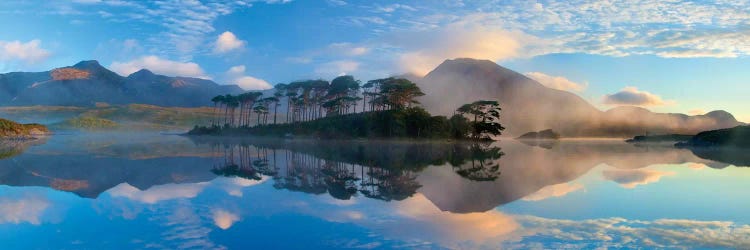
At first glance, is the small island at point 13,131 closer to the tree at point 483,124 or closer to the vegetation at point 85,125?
the tree at point 483,124

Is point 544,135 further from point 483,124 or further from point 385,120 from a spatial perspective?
point 385,120

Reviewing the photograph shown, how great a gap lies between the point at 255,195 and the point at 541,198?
729 cm

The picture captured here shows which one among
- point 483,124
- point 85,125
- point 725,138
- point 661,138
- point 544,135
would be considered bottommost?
point 661,138

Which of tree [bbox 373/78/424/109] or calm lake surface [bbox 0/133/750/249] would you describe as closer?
calm lake surface [bbox 0/133/750/249]

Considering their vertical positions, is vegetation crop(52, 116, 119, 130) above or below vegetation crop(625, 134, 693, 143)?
above

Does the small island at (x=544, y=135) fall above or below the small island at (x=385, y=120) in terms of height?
below

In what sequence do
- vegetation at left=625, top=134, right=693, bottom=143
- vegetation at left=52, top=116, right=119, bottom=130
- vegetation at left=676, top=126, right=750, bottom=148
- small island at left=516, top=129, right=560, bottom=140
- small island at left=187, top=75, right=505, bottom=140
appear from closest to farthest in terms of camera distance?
vegetation at left=676, top=126, right=750, bottom=148
small island at left=187, top=75, right=505, bottom=140
vegetation at left=625, top=134, right=693, bottom=143
small island at left=516, top=129, right=560, bottom=140
vegetation at left=52, top=116, right=119, bottom=130

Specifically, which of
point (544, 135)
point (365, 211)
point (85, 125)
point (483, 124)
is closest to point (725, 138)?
point (483, 124)

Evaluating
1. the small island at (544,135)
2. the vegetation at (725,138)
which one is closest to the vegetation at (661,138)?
the vegetation at (725,138)

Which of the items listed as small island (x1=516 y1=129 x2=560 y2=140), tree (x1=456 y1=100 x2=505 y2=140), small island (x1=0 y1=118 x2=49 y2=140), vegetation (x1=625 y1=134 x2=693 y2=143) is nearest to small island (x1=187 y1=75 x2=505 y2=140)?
tree (x1=456 y1=100 x2=505 y2=140)

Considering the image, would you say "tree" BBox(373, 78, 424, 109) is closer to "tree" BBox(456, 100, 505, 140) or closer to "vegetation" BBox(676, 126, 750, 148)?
"tree" BBox(456, 100, 505, 140)

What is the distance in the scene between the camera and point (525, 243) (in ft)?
23.0

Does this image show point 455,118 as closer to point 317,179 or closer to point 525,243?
point 317,179

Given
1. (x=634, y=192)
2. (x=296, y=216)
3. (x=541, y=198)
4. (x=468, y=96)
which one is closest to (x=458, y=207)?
(x=541, y=198)
